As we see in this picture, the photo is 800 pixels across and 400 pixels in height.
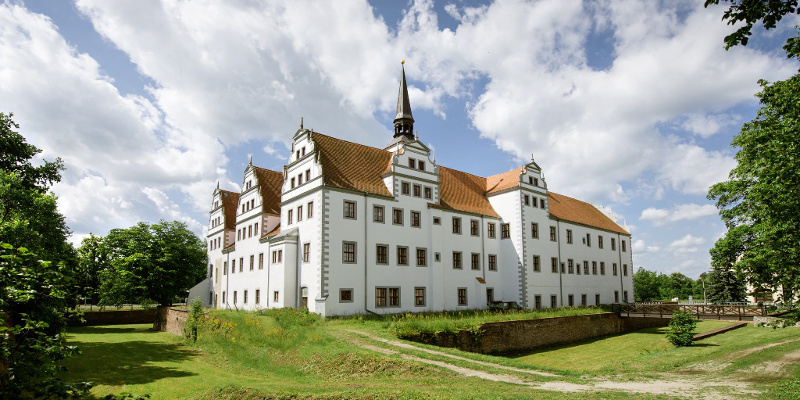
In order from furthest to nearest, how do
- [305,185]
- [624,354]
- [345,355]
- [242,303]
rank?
[242,303] < [305,185] < [624,354] < [345,355]

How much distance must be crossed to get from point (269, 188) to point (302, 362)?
2651cm

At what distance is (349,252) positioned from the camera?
31.6 metres

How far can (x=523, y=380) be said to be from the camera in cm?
1471

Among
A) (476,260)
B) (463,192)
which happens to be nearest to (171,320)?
(476,260)

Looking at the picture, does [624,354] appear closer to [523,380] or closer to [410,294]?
[410,294]

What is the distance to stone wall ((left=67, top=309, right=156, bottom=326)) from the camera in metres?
44.2

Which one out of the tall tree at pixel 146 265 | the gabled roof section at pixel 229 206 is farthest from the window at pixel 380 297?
the gabled roof section at pixel 229 206

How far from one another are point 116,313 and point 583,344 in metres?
42.1

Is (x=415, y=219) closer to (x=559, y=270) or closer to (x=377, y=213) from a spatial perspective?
(x=377, y=213)

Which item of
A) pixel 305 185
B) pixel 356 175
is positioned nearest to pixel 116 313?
pixel 305 185

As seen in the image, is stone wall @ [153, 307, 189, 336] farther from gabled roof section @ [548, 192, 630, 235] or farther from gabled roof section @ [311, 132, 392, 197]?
gabled roof section @ [548, 192, 630, 235]

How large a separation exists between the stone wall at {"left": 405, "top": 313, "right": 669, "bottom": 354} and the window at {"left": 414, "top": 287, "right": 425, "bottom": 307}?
756 cm

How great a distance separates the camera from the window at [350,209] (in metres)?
32.0

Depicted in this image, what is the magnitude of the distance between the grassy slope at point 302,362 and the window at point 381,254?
6.24 metres
